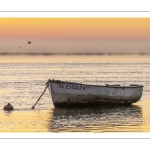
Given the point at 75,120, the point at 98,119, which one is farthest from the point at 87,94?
the point at 75,120

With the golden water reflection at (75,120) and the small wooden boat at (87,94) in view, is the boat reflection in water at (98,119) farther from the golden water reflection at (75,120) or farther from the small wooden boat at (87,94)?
the small wooden boat at (87,94)

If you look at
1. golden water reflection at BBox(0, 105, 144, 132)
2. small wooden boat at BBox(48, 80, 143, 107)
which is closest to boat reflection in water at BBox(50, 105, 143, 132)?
golden water reflection at BBox(0, 105, 144, 132)

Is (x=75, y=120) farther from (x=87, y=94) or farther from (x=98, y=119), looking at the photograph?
(x=87, y=94)

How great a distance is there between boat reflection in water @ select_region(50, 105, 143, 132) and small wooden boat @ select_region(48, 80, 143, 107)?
1.58 ft

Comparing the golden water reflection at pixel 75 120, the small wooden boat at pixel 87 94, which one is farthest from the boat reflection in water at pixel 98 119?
the small wooden boat at pixel 87 94

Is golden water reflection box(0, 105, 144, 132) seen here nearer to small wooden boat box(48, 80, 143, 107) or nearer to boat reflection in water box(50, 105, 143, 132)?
boat reflection in water box(50, 105, 143, 132)

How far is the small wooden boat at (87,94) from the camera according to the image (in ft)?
89.4

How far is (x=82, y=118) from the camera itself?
24609mm

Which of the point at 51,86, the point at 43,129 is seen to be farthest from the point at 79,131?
the point at 51,86

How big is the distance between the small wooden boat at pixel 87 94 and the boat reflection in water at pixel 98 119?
0.48 metres

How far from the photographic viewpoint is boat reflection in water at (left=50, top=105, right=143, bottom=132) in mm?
21172

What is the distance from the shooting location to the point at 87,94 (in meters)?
27.9
